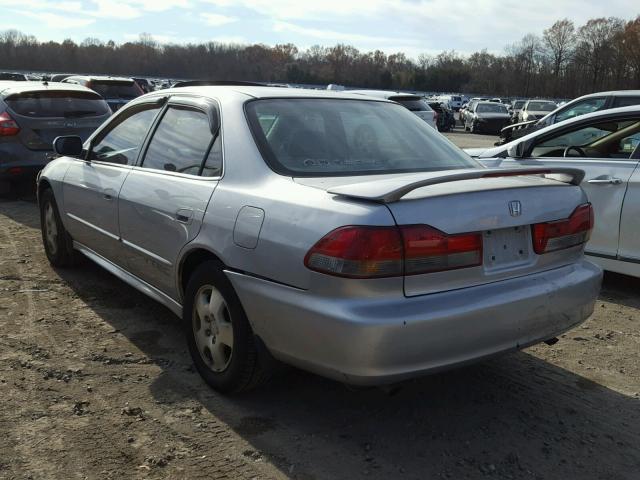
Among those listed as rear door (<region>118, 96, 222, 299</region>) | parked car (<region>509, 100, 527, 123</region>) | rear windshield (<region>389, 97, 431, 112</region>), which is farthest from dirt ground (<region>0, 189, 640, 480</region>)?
parked car (<region>509, 100, 527, 123</region>)

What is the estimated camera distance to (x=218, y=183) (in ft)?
10.6

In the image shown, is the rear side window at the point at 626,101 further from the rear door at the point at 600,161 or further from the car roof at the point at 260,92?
the car roof at the point at 260,92

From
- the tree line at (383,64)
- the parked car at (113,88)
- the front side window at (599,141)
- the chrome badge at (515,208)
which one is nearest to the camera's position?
the chrome badge at (515,208)

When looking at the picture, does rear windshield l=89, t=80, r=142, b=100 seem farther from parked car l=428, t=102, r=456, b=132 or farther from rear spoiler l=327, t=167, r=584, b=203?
parked car l=428, t=102, r=456, b=132

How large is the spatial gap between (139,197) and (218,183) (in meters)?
0.82

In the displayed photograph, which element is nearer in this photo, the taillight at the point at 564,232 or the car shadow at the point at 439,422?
the car shadow at the point at 439,422

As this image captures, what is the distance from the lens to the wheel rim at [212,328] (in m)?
3.15

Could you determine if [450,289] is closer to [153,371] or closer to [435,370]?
[435,370]

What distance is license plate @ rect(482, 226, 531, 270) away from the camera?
9.15 feet

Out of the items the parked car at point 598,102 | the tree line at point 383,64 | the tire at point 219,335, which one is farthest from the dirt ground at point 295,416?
the tree line at point 383,64

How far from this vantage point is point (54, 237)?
17.9ft

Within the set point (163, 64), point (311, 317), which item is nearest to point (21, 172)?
point (311, 317)

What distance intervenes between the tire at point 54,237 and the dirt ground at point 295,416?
1.10m

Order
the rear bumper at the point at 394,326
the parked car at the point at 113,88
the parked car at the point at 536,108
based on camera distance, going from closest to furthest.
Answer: the rear bumper at the point at 394,326 < the parked car at the point at 113,88 < the parked car at the point at 536,108
